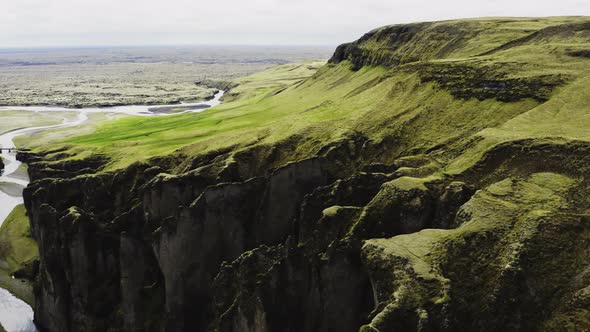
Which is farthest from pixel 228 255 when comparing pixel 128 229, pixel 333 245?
pixel 333 245

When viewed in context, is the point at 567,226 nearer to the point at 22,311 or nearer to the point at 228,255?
the point at 228,255

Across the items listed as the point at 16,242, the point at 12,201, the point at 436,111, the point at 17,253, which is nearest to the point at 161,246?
the point at 436,111

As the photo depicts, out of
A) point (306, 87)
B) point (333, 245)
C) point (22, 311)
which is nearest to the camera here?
point (333, 245)

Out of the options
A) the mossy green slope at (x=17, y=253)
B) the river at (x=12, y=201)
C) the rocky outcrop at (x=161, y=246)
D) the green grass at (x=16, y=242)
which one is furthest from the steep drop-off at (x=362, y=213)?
the green grass at (x=16, y=242)

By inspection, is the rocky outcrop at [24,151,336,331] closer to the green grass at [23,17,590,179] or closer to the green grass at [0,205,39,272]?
the green grass at [23,17,590,179]

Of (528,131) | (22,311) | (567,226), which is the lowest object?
(22,311)

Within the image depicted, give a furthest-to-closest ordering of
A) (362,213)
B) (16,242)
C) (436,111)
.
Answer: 1. (16,242)
2. (436,111)
3. (362,213)

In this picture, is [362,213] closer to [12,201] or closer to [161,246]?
[161,246]

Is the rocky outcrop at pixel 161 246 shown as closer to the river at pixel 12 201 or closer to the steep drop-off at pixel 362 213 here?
the steep drop-off at pixel 362 213
